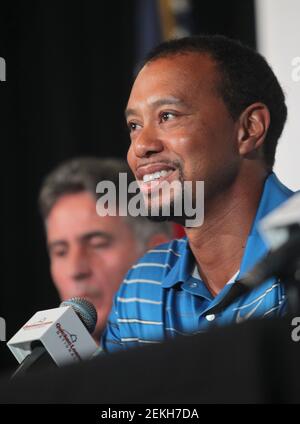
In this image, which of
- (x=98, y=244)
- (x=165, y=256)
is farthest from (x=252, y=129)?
(x=98, y=244)

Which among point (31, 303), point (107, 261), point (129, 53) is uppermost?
point (129, 53)

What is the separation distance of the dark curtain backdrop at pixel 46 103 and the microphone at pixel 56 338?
2.05m

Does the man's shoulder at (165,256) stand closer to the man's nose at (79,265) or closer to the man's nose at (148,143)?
the man's nose at (148,143)

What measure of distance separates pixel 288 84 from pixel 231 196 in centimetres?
44

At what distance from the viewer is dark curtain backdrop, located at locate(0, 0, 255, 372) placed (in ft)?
11.8

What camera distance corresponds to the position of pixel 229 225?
1.83m

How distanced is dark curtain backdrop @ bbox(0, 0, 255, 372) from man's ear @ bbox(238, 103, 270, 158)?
1878mm

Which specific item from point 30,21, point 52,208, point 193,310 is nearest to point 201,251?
point 193,310

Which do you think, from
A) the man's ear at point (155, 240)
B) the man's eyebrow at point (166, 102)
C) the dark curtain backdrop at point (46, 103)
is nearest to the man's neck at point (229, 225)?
the man's eyebrow at point (166, 102)

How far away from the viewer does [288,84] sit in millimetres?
2100

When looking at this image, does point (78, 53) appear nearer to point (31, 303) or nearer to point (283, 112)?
point (31, 303)

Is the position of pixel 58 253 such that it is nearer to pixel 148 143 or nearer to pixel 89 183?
pixel 89 183

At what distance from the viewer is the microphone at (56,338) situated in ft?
4.67

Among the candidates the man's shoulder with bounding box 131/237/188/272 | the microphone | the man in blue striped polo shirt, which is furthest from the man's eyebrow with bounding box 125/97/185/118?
the microphone
